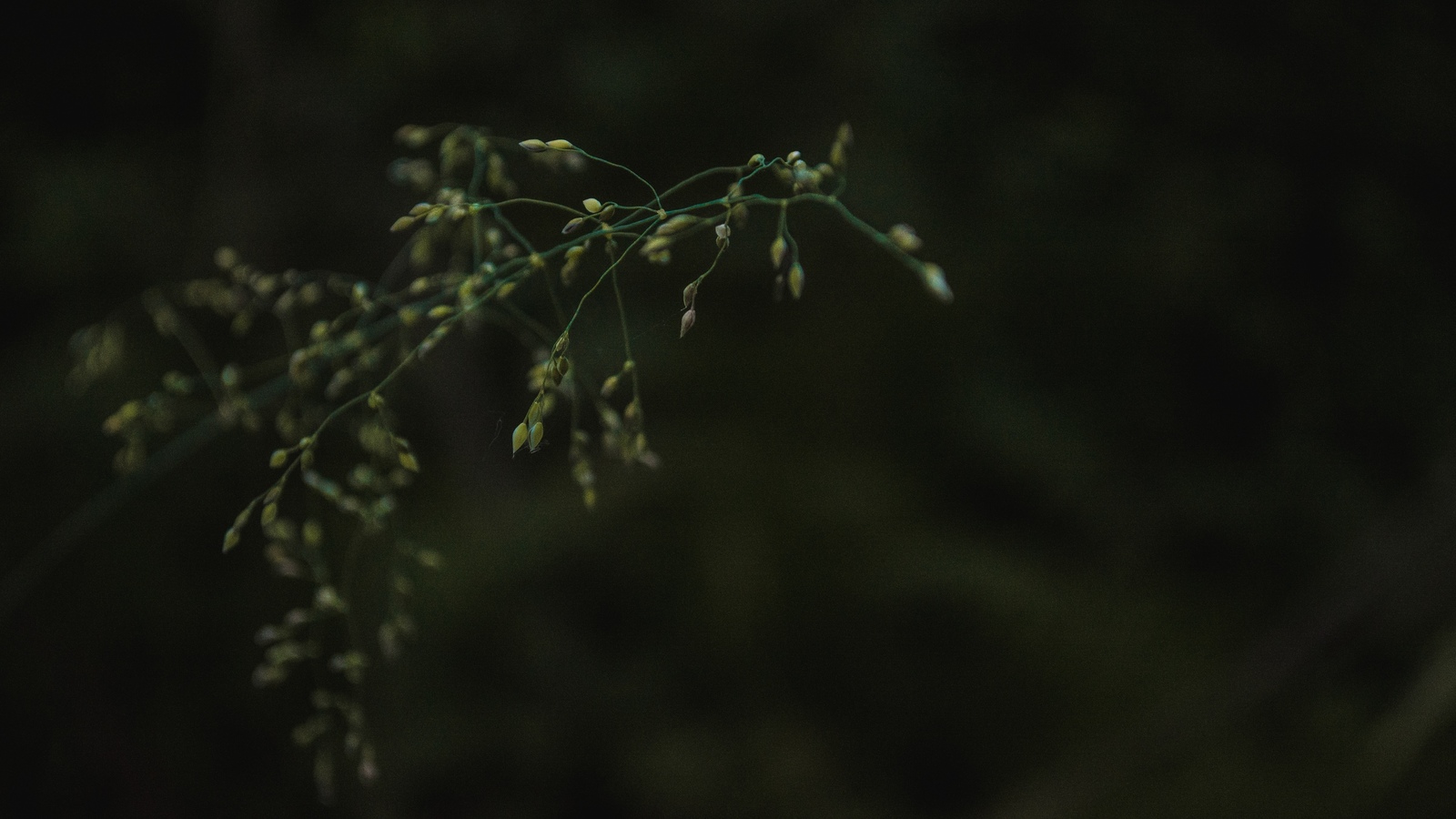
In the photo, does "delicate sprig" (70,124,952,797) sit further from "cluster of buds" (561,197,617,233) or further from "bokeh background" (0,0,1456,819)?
"bokeh background" (0,0,1456,819)

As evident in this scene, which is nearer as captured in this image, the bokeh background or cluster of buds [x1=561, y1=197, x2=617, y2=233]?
cluster of buds [x1=561, y1=197, x2=617, y2=233]

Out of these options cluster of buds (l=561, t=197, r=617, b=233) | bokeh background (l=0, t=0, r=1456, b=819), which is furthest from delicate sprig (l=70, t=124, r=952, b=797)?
bokeh background (l=0, t=0, r=1456, b=819)

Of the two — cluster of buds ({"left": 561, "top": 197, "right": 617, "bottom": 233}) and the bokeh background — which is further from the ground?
the bokeh background

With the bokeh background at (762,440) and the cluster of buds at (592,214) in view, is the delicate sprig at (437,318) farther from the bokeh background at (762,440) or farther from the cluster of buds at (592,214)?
the bokeh background at (762,440)

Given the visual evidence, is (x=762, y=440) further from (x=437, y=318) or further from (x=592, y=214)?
(x=592, y=214)

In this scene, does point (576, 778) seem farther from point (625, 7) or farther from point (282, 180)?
point (625, 7)

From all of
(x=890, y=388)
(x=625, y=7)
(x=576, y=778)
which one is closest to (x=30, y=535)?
(x=576, y=778)

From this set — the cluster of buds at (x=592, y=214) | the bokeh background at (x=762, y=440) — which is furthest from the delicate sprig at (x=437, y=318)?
the bokeh background at (x=762, y=440)

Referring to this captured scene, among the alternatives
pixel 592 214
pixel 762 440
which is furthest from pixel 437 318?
pixel 762 440

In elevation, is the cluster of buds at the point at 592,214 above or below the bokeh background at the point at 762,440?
below
